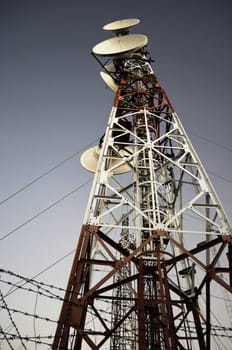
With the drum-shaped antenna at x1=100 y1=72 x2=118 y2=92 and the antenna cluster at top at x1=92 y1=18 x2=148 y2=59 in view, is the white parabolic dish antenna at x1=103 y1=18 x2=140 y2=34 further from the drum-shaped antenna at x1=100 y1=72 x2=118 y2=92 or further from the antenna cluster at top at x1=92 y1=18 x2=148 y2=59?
the drum-shaped antenna at x1=100 y1=72 x2=118 y2=92

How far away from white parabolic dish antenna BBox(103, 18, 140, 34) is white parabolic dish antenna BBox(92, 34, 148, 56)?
160 centimetres

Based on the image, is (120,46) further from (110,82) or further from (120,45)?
(110,82)

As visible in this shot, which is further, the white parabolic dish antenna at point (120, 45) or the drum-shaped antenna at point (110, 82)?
the drum-shaped antenna at point (110, 82)

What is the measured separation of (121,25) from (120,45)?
2399 millimetres

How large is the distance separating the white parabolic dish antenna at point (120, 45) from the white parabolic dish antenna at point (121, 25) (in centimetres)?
160

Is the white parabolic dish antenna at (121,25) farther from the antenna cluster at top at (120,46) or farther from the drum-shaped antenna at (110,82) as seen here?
the drum-shaped antenna at (110,82)

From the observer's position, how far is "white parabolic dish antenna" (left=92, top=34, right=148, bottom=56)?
13966 millimetres

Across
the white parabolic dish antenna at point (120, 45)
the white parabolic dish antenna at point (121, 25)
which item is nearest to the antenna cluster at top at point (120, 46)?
the white parabolic dish antenna at point (120, 45)

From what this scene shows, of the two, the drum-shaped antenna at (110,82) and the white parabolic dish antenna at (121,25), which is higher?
the white parabolic dish antenna at (121,25)

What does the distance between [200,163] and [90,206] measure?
4166 millimetres

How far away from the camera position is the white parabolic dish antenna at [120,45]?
550 inches

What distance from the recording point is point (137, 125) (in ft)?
42.6

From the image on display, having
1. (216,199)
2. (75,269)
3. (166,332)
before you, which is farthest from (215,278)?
(75,269)

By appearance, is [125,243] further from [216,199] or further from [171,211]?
[216,199]
